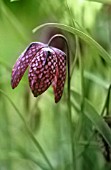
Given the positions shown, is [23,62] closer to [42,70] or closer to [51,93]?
[42,70]

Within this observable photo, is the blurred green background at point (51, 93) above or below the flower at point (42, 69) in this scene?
below

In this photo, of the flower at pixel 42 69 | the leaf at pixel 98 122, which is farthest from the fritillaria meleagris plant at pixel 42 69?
the leaf at pixel 98 122

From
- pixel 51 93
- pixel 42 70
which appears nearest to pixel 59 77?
pixel 42 70

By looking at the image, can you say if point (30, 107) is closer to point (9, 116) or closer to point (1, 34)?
point (9, 116)

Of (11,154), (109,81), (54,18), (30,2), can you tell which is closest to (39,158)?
(11,154)

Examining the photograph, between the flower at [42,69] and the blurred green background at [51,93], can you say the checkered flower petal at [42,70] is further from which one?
the blurred green background at [51,93]

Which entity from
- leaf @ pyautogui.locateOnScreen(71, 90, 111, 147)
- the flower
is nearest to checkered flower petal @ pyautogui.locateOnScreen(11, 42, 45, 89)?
the flower

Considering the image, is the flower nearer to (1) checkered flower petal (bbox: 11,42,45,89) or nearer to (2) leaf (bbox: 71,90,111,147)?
(1) checkered flower petal (bbox: 11,42,45,89)
